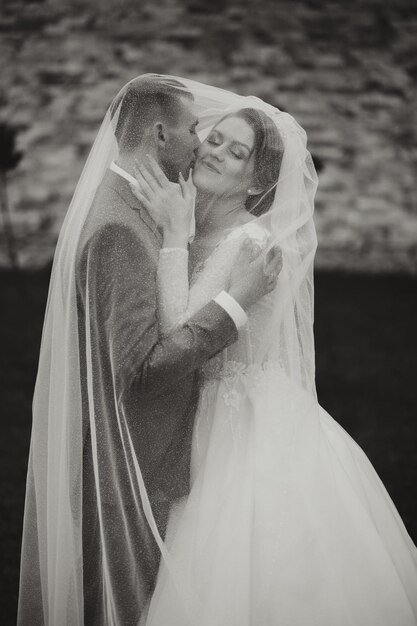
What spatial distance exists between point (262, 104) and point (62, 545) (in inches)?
62.5

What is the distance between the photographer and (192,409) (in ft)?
9.04

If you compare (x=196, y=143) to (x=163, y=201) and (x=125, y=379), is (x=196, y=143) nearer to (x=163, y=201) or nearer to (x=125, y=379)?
(x=163, y=201)

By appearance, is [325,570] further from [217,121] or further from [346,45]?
[346,45]

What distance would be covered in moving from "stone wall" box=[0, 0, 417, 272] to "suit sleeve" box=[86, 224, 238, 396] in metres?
6.16

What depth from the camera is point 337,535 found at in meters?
2.60

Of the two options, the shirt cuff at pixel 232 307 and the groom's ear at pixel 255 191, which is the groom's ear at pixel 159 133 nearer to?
the groom's ear at pixel 255 191

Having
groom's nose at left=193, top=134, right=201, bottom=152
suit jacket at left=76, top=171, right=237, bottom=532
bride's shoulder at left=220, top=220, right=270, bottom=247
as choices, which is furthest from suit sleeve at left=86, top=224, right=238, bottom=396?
groom's nose at left=193, top=134, right=201, bottom=152

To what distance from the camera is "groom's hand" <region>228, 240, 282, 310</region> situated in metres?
2.58

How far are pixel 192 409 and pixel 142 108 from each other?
0.99 metres

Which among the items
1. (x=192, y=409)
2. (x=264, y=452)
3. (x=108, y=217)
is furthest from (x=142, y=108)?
(x=264, y=452)

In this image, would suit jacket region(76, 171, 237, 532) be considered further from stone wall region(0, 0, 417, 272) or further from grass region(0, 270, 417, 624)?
stone wall region(0, 0, 417, 272)

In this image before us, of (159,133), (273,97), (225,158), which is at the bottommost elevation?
(273,97)

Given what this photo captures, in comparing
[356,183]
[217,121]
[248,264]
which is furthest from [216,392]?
[356,183]

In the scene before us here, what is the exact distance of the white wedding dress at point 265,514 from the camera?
8.10 ft
